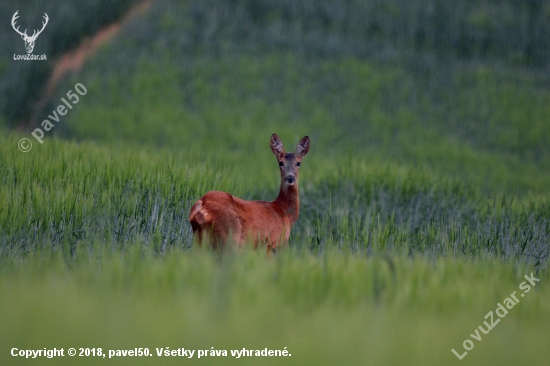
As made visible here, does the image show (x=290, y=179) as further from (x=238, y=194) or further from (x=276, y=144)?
(x=238, y=194)

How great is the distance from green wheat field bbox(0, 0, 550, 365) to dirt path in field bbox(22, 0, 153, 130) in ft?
0.89

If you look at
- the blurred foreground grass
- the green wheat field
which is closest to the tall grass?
the green wheat field

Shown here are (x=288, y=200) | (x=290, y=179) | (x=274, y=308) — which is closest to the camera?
(x=274, y=308)

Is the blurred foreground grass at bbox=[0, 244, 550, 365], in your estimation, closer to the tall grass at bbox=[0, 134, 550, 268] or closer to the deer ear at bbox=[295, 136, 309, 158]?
the tall grass at bbox=[0, 134, 550, 268]

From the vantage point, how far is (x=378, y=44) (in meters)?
18.6

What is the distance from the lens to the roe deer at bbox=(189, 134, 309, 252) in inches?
221

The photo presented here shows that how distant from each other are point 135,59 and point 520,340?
49.1 ft

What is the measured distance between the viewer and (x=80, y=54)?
1730cm

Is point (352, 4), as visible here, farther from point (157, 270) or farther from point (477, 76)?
point (157, 270)

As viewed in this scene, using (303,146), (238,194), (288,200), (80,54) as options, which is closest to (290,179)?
(288,200)

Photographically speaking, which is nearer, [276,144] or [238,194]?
[276,144]

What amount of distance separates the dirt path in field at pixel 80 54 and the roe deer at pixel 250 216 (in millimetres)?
9904

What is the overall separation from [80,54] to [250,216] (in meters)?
13.1

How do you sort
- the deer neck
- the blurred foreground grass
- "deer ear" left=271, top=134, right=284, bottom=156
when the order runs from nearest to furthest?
the blurred foreground grass < the deer neck < "deer ear" left=271, top=134, right=284, bottom=156
